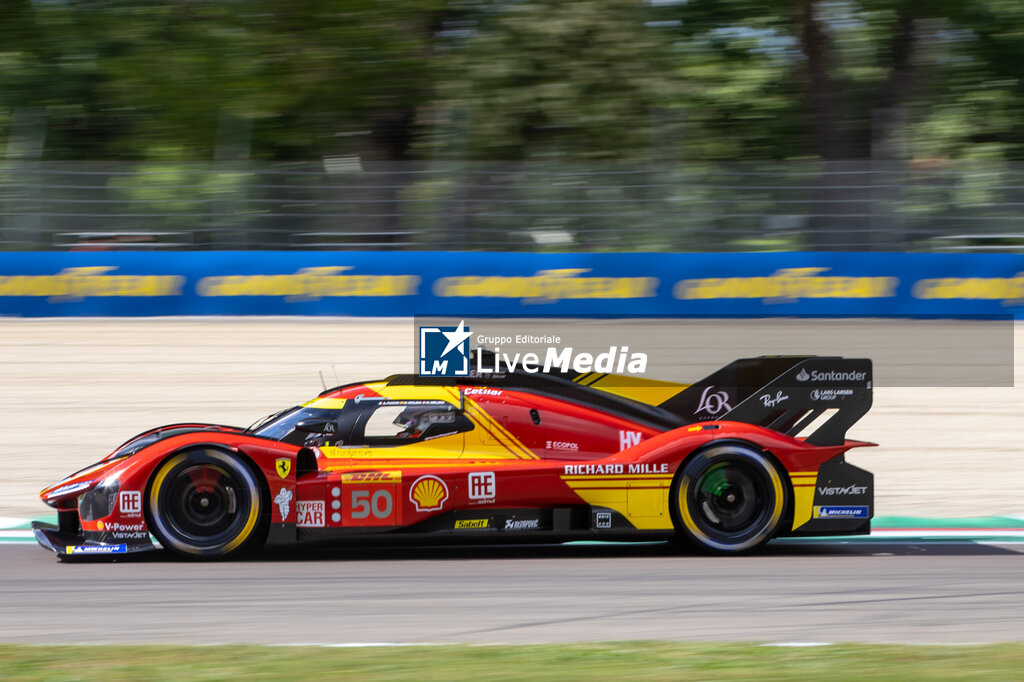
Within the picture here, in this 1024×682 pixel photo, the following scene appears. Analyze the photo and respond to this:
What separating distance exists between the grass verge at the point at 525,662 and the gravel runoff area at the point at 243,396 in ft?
15.2

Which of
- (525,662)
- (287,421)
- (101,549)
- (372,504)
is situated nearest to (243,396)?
(287,421)

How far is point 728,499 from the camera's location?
7262 millimetres

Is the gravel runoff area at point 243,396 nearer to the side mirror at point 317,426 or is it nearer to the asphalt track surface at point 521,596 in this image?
the asphalt track surface at point 521,596

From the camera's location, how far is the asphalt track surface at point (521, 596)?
5.35 m

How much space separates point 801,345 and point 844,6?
14.4ft

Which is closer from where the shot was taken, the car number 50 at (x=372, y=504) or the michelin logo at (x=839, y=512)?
the car number 50 at (x=372, y=504)

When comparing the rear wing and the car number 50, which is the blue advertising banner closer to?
the rear wing

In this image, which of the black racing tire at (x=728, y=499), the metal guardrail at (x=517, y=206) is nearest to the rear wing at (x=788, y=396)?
the black racing tire at (x=728, y=499)

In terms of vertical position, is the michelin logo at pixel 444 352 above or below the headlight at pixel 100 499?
above

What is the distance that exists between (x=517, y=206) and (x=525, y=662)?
6.52 m

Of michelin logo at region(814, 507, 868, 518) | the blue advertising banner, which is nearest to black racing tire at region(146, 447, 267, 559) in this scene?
michelin logo at region(814, 507, 868, 518)

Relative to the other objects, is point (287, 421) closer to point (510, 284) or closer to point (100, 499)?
point (100, 499)

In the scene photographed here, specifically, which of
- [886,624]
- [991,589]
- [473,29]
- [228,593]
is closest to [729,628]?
[886,624]

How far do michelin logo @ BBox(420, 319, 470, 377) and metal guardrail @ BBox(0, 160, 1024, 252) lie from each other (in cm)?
303
